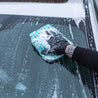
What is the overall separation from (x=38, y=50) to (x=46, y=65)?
126 mm

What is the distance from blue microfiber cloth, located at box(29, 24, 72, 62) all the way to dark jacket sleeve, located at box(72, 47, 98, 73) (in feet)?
0.40

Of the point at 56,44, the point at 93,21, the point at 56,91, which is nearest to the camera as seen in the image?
the point at 56,91

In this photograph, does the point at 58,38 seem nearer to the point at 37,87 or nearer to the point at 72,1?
the point at 37,87

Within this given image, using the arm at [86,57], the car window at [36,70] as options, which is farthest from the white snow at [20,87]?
the arm at [86,57]

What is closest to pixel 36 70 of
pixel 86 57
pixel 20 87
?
pixel 20 87

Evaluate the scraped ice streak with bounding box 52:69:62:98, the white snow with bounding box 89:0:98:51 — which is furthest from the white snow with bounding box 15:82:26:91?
the white snow with bounding box 89:0:98:51

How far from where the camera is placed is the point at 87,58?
0.85 meters

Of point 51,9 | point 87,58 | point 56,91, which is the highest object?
point 51,9

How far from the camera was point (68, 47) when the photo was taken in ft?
3.11

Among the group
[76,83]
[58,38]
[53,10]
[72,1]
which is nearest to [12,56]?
[58,38]

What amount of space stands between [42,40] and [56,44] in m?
0.10

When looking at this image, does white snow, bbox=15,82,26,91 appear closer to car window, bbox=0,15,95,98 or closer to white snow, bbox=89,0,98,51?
car window, bbox=0,15,95,98

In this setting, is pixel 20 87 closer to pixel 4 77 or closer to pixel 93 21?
pixel 4 77

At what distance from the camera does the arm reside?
0.83 metres
